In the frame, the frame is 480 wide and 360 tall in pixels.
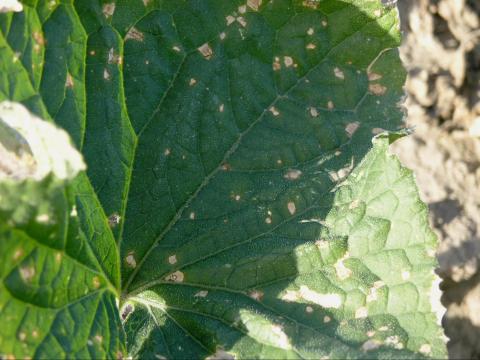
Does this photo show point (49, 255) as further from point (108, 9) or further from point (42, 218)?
point (108, 9)

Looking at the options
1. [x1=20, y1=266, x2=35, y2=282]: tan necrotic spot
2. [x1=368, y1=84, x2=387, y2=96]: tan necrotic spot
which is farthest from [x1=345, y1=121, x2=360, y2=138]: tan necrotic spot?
[x1=20, y1=266, x2=35, y2=282]: tan necrotic spot

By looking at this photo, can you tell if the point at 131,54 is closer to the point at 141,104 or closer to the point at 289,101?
the point at 141,104

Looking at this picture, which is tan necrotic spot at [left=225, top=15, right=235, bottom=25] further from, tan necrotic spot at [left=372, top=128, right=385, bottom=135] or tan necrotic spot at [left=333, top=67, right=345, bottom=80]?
tan necrotic spot at [left=372, top=128, right=385, bottom=135]

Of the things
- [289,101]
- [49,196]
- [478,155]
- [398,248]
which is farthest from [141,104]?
[478,155]

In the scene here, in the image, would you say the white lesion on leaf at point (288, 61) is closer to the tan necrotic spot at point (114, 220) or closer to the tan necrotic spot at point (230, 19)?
the tan necrotic spot at point (230, 19)

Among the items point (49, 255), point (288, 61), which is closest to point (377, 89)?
point (288, 61)

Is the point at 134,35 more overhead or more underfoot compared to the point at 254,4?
more underfoot
